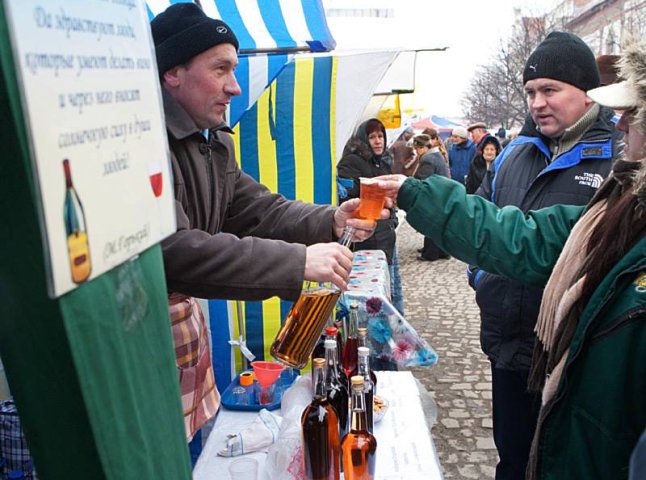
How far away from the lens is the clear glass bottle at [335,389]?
1.80m

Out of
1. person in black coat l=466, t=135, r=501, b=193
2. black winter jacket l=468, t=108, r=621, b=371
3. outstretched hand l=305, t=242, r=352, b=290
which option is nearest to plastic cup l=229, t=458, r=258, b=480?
outstretched hand l=305, t=242, r=352, b=290

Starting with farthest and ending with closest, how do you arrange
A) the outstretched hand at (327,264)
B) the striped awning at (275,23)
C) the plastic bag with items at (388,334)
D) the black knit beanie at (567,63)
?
1. the plastic bag with items at (388,334)
2. the striped awning at (275,23)
3. the black knit beanie at (567,63)
4. the outstretched hand at (327,264)

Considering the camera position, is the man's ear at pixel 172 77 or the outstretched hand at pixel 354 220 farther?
the outstretched hand at pixel 354 220

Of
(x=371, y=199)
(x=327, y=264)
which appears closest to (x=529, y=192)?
(x=371, y=199)

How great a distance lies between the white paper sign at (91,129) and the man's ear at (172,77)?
1081 millimetres

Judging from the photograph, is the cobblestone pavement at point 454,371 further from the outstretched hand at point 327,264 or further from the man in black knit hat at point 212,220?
Result: the outstretched hand at point 327,264

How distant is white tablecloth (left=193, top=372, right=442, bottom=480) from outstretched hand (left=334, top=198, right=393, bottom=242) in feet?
2.25

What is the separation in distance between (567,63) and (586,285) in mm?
1348

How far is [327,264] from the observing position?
5.00ft

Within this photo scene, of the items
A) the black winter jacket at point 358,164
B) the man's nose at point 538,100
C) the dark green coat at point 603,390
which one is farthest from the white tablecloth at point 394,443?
the black winter jacket at point 358,164

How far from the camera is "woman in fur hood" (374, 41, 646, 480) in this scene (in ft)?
4.45

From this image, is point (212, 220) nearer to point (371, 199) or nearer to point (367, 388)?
point (371, 199)

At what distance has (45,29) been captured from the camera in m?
0.51

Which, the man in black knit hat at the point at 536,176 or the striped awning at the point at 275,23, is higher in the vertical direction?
the striped awning at the point at 275,23
